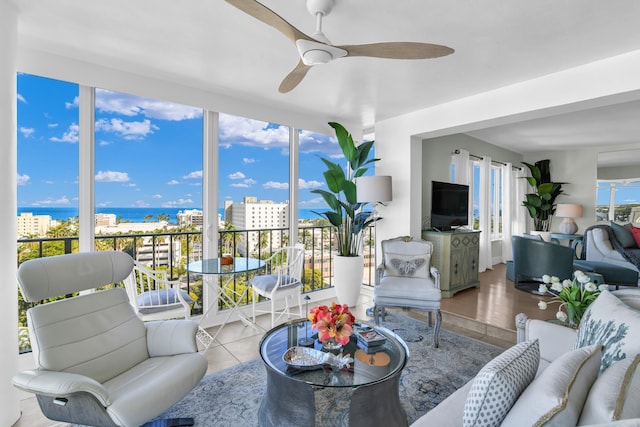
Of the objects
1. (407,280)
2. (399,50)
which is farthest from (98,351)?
(407,280)

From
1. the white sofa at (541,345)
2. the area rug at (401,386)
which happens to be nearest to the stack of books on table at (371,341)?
the area rug at (401,386)

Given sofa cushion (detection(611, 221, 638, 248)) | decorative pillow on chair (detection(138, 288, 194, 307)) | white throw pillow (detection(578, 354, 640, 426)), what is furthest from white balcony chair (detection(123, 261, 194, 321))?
sofa cushion (detection(611, 221, 638, 248))

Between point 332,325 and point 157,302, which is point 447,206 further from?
point 157,302

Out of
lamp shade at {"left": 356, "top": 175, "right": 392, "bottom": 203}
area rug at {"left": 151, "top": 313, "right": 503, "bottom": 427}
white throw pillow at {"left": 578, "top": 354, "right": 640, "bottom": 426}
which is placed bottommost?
area rug at {"left": 151, "top": 313, "right": 503, "bottom": 427}

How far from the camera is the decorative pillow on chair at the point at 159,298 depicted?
272 cm

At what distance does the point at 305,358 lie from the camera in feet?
6.07

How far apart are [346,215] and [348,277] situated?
799 millimetres

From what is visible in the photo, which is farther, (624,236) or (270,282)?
(624,236)

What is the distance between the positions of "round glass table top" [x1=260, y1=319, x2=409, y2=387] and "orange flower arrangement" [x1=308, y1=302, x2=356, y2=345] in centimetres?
15

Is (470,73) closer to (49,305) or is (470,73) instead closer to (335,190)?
(335,190)

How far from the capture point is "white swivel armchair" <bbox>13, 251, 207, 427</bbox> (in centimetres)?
146

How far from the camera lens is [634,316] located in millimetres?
1330

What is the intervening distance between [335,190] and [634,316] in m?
3.13

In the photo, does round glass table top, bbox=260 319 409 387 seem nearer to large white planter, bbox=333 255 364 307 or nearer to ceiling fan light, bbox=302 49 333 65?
ceiling fan light, bbox=302 49 333 65
